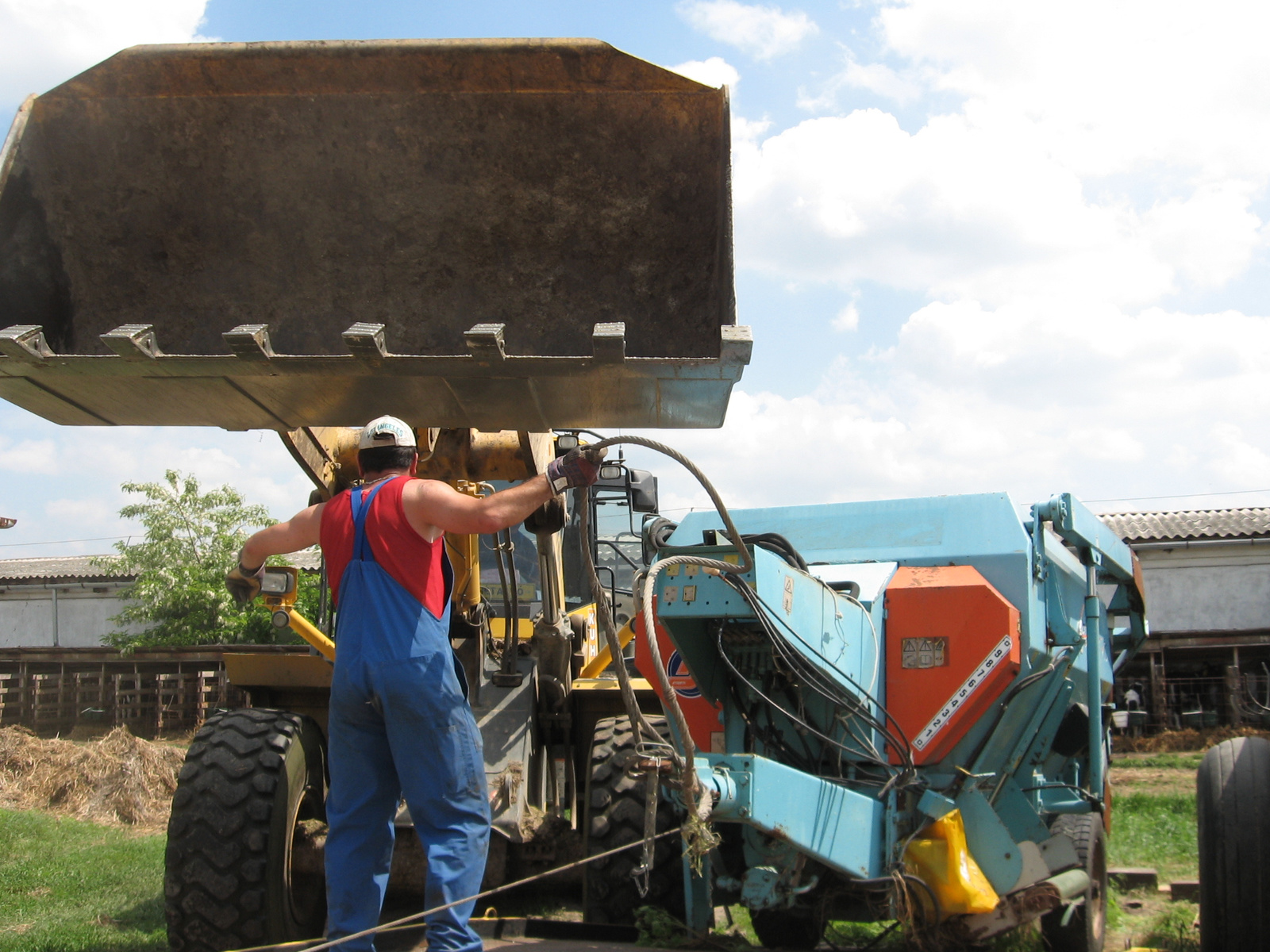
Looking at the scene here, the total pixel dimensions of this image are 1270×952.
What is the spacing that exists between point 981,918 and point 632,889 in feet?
4.74

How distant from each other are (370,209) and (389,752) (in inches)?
89.6

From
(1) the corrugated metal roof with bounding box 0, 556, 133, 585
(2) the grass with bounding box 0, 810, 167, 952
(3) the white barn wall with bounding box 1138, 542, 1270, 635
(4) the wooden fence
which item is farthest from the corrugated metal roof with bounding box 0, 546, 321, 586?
(3) the white barn wall with bounding box 1138, 542, 1270, 635

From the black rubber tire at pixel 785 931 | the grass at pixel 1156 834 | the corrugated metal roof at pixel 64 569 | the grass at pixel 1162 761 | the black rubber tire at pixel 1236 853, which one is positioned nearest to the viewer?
the black rubber tire at pixel 1236 853

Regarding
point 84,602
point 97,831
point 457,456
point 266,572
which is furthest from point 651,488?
point 84,602

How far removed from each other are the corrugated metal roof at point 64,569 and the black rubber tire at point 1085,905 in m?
20.4

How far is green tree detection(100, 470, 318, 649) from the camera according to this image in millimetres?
20031

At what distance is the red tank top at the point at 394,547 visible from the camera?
343 cm

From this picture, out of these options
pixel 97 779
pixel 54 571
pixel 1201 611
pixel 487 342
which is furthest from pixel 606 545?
pixel 54 571

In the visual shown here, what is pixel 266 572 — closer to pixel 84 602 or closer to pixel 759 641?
pixel 759 641

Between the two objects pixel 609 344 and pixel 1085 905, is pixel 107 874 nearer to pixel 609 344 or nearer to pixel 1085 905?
pixel 609 344

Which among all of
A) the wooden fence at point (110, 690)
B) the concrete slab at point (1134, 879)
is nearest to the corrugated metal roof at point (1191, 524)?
the concrete slab at point (1134, 879)

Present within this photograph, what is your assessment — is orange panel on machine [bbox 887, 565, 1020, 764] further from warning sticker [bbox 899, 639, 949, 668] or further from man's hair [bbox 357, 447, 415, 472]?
man's hair [bbox 357, 447, 415, 472]

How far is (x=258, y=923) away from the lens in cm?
447

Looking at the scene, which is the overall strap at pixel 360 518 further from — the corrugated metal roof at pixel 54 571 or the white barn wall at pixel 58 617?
the white barn wall at pixel 58 617
